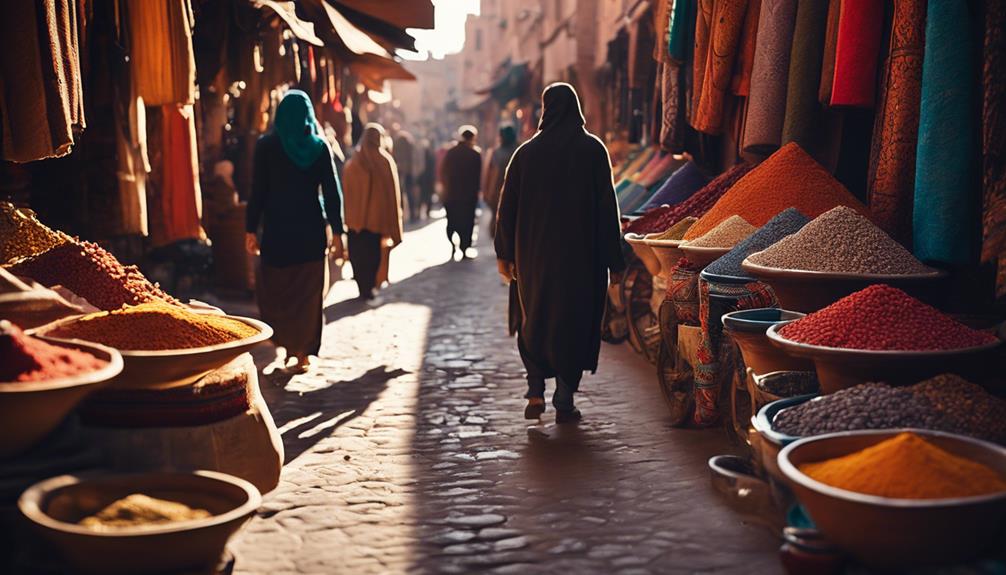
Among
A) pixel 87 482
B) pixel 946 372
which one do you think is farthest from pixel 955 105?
pixel 87 482

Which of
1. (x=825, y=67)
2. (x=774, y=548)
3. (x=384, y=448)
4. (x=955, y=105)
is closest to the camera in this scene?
(x=774, y=548)

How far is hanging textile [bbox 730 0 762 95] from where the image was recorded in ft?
21.6

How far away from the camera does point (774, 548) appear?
3609 mm

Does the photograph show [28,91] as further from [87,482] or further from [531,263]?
[531,263]

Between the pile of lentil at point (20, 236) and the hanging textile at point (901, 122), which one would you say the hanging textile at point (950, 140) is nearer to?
the hanging textile at point (901, 122)

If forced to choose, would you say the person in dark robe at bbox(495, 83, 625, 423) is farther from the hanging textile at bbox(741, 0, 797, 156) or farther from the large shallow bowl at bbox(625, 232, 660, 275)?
the hanging textile at bbox(741, 0, 797, 156)

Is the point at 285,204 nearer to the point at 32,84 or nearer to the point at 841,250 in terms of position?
the point at 32,84

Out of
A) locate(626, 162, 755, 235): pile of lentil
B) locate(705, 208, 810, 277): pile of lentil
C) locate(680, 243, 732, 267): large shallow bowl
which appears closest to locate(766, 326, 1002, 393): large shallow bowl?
locate(705, 208, 810, 277): pile of lentil

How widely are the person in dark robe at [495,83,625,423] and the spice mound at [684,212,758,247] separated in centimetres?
50

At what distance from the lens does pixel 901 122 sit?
477cm

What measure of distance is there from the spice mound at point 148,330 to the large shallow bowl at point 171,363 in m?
0.05

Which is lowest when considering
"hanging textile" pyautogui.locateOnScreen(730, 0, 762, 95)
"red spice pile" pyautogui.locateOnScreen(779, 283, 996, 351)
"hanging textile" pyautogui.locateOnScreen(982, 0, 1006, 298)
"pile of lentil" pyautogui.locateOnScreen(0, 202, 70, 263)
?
"red spice pile" pyautogui.locateOnScreen(779, 283, 996, 351)

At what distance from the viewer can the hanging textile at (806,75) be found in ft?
19.0

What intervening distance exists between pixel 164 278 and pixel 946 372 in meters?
6.61
